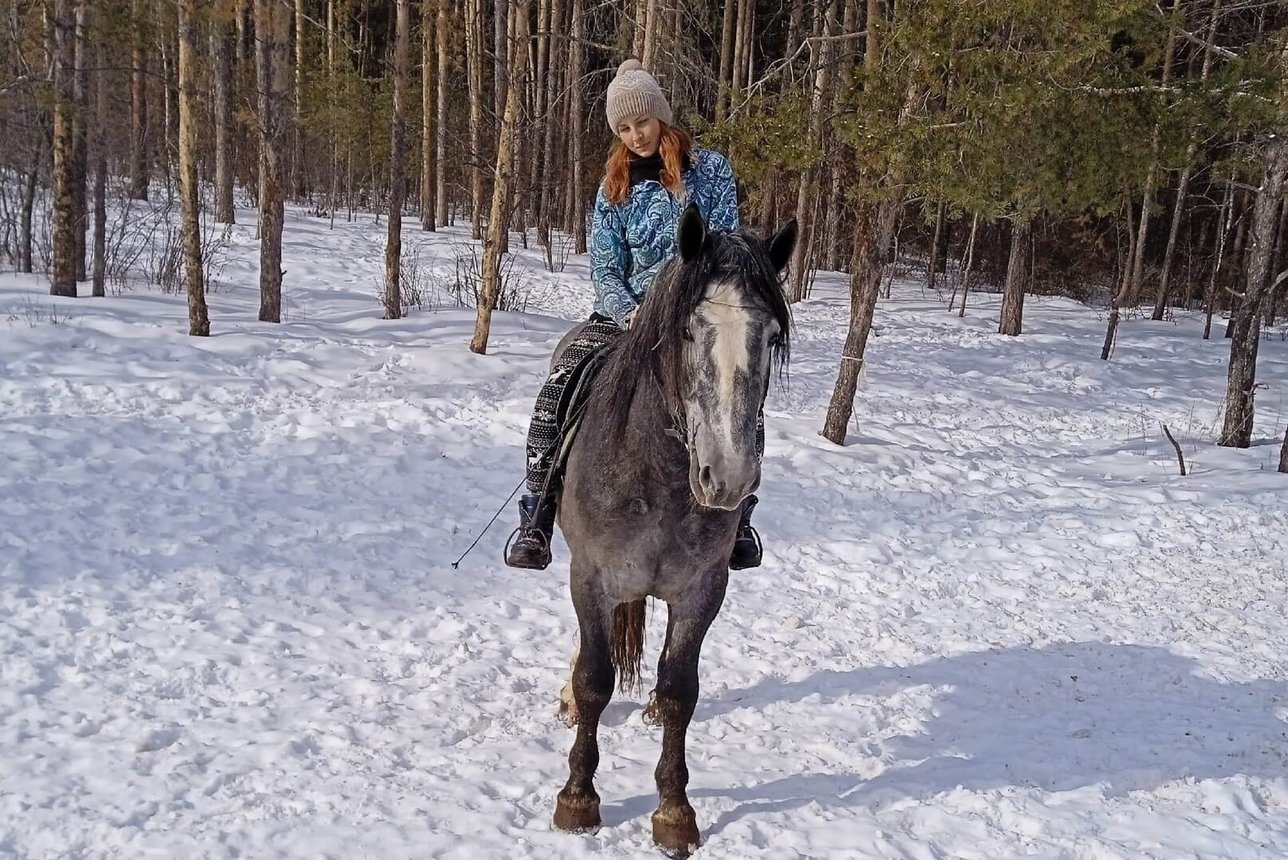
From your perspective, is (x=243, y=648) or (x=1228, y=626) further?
(x=1228, y=626)

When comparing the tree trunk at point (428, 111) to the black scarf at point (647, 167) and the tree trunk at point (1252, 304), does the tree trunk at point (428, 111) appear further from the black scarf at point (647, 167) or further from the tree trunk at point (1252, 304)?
the black scarf at point (647, 167)

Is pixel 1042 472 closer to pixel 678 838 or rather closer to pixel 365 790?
pixel 678 838

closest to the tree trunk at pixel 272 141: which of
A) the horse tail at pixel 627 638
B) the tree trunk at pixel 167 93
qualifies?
the tree trunk at pixel 167 93

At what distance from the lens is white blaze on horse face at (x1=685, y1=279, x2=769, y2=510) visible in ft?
7.91

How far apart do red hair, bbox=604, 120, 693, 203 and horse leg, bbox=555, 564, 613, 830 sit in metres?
1.70

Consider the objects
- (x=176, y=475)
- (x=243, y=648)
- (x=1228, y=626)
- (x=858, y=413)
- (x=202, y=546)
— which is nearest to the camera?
(x=243, y=648)

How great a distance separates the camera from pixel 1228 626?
5.89 metres

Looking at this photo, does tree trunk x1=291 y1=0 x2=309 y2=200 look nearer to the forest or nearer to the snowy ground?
the forest

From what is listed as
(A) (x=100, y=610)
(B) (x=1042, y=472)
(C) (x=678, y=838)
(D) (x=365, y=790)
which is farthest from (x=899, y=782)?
(B) (x=1042, y=472)

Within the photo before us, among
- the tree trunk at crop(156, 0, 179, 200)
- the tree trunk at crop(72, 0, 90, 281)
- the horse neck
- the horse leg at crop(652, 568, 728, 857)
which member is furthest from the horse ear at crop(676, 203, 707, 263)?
the tree trunk at crop(72, 0, 90, 281)

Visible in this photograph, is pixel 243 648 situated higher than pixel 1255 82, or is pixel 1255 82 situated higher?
pixel 1255 82

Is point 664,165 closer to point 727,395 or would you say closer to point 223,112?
point 727,395

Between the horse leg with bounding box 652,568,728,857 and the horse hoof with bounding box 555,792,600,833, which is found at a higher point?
the horse leg with bounding box 652,568,728,857

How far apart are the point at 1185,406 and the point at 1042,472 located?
5986 mm
